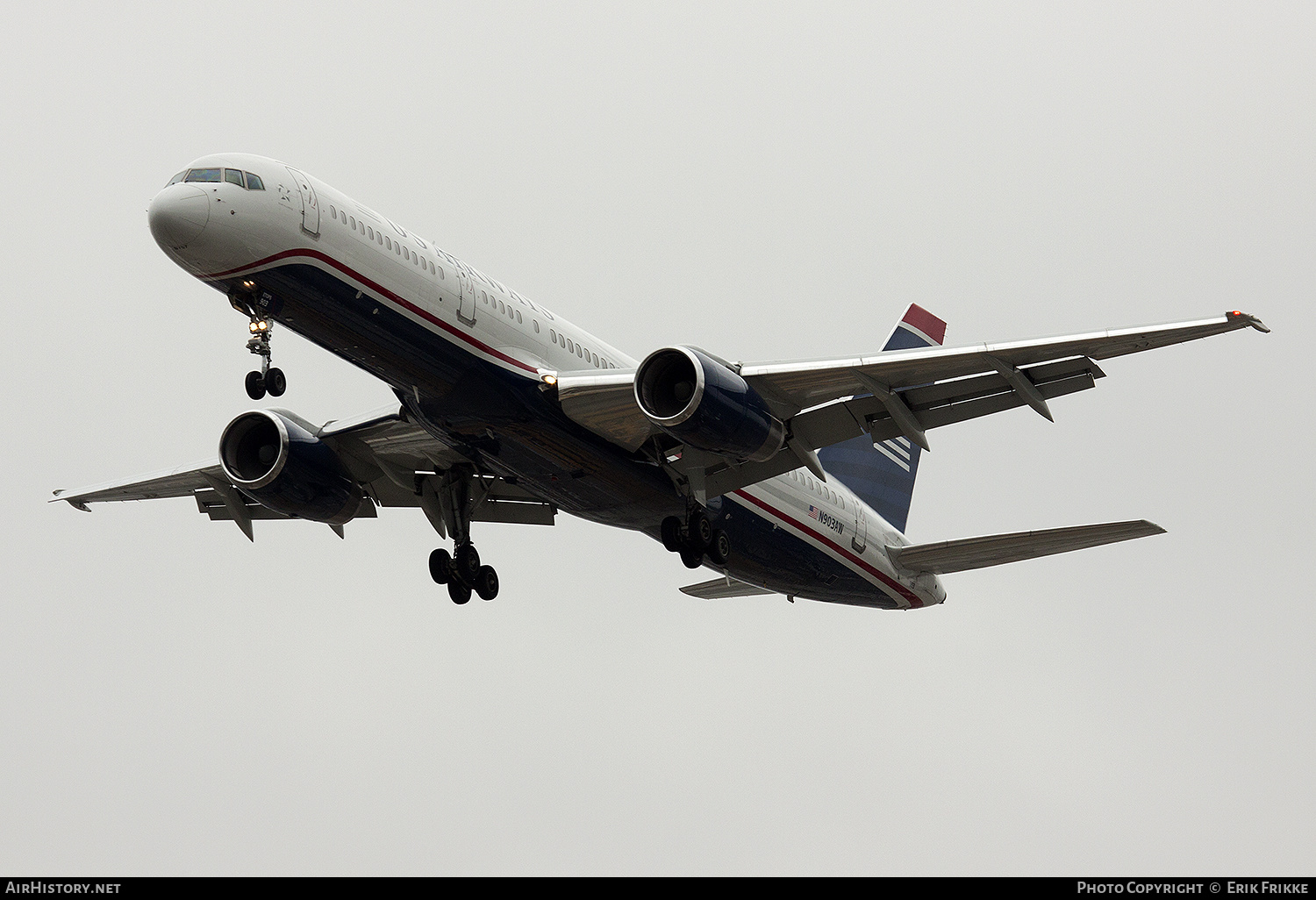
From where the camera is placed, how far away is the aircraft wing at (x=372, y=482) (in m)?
29.8

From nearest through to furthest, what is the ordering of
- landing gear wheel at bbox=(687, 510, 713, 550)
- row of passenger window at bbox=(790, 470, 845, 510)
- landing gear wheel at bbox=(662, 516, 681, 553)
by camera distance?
landing gear wheel at bbox=(687, 510, 713, 550) → landing gear wheel at bbox=(662, 516, 681, 553) → row of passenger window at bbox=(790, 470, 845, 510)

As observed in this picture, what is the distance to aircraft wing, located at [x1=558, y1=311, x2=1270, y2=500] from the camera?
78.4 feet

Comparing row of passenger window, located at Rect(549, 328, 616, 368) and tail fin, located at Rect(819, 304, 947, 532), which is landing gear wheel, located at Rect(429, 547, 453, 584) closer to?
row of passenger window, located at Rect(549, 328, 616, 368)

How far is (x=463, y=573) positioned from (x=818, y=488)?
774cm

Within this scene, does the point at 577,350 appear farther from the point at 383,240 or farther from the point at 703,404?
the point at 383,240

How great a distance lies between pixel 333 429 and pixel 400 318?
6017mm

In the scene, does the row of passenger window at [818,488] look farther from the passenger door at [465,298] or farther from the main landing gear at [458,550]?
the passenger door at [465,298]

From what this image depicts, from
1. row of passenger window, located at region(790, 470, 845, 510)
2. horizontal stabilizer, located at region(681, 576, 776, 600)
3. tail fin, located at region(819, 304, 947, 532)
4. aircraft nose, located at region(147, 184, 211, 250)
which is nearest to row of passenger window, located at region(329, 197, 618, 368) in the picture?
aircraft nose, located at region(147, 184, 211, 250)

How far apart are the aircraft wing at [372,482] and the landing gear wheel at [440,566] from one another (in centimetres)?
102

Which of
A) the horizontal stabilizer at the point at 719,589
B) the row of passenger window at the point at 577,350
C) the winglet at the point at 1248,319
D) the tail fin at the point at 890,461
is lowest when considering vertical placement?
the winglet at the point at 1248,319

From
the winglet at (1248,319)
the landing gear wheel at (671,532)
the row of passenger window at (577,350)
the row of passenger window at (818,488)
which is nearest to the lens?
the winglet at (1248,319)

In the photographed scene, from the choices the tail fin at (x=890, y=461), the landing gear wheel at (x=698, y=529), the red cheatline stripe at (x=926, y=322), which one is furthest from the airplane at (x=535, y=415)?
the red cheatline stripe at (x=926, y=322)

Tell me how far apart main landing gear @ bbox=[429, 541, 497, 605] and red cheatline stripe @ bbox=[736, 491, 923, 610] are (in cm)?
546
